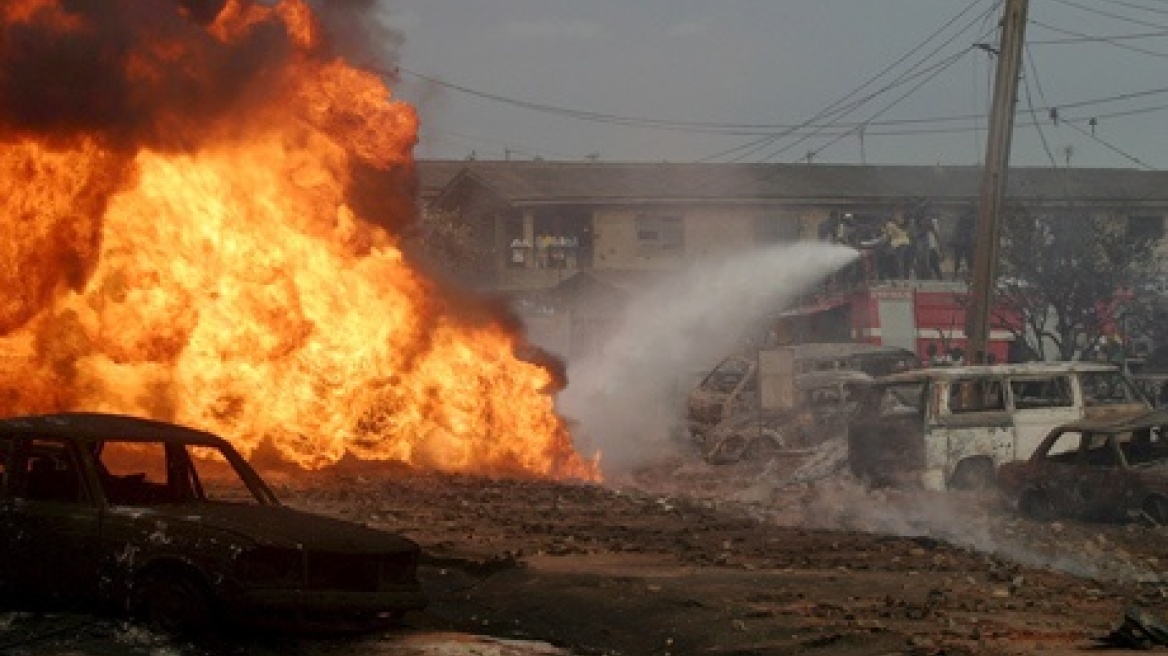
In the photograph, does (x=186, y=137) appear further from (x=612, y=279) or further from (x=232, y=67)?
(x=612, y=279)

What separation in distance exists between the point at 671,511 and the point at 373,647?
27.4 ft

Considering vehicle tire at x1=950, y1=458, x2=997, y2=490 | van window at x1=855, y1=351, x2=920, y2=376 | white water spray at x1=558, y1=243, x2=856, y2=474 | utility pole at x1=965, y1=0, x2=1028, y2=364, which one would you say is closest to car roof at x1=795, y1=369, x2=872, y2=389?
van window at x1=855, y1=351, x2=920, y2=376

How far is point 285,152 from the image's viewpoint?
63.9 ft

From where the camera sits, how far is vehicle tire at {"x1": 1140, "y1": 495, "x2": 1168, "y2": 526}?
1602cm

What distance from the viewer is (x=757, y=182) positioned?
171 feet

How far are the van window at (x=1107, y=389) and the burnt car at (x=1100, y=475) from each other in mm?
2274

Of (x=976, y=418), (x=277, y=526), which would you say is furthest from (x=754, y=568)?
(x=976, y=418)

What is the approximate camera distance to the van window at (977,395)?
20500 millimetres

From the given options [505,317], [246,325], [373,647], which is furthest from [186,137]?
[373,647]

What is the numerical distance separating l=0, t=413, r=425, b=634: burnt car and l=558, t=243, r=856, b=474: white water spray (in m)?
16.8

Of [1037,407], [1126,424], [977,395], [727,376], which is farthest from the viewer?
[727,376]

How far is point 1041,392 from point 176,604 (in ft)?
47.9

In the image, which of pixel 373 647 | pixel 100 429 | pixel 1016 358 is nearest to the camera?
pixel 373 647

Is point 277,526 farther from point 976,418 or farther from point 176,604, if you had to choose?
point 976,418
